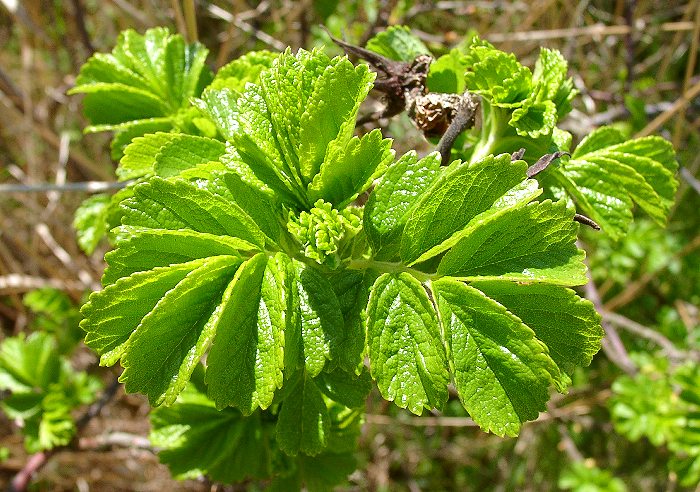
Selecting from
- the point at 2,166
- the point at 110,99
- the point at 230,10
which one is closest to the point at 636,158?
the point at 110,99

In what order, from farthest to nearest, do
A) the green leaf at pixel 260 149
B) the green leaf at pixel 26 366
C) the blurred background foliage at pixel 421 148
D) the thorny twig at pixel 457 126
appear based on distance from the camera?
1. the blurred background foliage at pixel 421 148
2. the green leaf at pixel 26 366
3. the thorny twig at pixel 457 126
4. the green leaf at pixel 260 149

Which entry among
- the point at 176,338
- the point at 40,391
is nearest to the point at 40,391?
the point at 40,391

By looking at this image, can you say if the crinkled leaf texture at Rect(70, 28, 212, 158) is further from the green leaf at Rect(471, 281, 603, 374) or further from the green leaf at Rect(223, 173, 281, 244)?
the green leaf at Rect(471, 281, 603, 374)

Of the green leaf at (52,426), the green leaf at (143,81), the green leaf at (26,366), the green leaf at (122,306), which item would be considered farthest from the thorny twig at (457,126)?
the green leaf at (26,366)

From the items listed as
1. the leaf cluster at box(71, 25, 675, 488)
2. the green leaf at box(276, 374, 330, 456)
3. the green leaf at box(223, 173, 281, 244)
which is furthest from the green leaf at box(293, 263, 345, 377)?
the green leaf at box(276, 374, 330, 456)

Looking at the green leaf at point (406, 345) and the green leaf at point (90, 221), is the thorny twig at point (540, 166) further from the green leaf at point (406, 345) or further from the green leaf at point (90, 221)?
the green leaf at point (90, 221)
